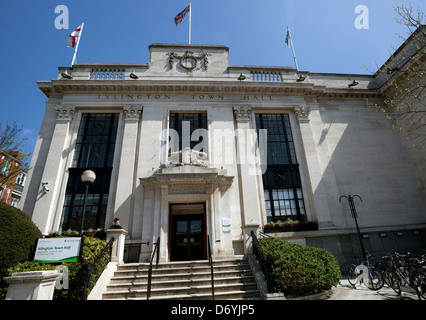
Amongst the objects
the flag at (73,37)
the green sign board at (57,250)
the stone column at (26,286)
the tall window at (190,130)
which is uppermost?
the flag at (73,37)

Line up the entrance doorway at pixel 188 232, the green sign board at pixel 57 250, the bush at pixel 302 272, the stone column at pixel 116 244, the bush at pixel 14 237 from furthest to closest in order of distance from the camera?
the entrance doorway at pixel 188 232 < the stone column at pixel 116 244 < the bush at pixel 302 272 < the green sign board at pixel 57 250 < the bush at pixel 14 237

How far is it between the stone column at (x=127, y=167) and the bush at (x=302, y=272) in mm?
8581

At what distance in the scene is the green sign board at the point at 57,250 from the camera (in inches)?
274

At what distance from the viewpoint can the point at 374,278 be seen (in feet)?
29.5

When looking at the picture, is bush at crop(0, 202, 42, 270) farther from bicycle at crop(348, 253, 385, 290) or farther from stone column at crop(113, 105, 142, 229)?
bicycle at crop(348, 253, 385, 290)

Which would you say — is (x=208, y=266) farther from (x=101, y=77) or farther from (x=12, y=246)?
(x=101, y=77)

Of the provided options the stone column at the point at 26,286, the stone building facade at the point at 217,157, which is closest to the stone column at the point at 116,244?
the stone building facade at the point at 217,157

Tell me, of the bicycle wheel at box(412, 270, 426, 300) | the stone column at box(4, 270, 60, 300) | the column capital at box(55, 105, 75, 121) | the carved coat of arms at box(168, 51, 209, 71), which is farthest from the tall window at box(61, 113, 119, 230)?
the bicycle wheel at box(412, 270, 426, 300)

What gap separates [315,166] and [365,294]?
330 inches

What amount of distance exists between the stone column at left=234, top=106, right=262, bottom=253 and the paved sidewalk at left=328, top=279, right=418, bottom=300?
502 centimetres

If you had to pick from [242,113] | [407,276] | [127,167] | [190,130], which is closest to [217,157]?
[190,130]

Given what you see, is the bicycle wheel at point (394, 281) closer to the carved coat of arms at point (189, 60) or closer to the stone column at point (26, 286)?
the stone column at point (26, 286)

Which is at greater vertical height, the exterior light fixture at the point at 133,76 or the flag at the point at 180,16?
the flag at the point at 180,16
